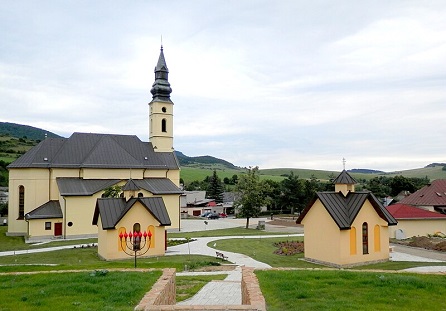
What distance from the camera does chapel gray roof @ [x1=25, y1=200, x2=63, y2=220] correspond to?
121 feet

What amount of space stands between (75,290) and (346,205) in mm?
17054

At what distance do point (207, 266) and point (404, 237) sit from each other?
23.2 m

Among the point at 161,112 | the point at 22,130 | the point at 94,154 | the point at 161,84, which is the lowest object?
the point at 94,154

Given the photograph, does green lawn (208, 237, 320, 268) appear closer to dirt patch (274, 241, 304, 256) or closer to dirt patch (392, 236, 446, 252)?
dirt patch (274, 241, 304, 256)

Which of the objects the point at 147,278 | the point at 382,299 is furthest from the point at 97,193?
the point at 382,299

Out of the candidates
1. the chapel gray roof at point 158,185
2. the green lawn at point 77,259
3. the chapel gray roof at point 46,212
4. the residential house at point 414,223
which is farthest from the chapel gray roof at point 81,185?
the residential house at point 414,223

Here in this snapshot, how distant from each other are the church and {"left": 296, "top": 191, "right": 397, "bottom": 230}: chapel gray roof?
1726cm

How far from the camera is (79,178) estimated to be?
135ft

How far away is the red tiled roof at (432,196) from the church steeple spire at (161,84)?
3203 centimetres

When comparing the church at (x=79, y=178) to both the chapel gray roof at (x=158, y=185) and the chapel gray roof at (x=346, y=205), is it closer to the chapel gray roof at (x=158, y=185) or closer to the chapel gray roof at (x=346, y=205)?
the chapel gray roof at (x=158, y=185)

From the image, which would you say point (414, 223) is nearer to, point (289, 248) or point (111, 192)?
point (289, 248)

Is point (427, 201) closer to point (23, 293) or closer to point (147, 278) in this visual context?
point (147, 278)

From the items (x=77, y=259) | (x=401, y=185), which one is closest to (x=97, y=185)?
(x=77, y=259)

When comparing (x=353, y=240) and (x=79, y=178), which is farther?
(x=79, y=178)
